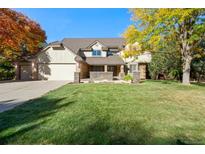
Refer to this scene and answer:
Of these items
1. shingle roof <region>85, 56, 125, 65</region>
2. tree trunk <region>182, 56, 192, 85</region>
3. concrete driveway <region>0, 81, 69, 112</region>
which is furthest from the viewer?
shingle roof <region>85, 56, 125, 65</region>

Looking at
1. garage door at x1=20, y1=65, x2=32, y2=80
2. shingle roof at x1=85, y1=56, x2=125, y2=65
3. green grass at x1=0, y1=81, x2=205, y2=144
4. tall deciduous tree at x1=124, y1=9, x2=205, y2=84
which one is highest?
tall deciduous tree at x1=124, y1=9, x2=205, y2=84

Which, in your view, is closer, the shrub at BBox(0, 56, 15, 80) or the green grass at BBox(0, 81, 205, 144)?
the green grass at BBox(0, 81, 205, 144)

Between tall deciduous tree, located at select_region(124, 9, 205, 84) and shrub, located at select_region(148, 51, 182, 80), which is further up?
tall deciduous tree, located at select_region(124, 9, 205, 84)

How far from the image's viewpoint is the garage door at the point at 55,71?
1125 inches

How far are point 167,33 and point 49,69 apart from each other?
54.1 ft

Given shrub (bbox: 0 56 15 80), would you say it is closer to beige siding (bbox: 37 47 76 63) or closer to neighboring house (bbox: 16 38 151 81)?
neighboring house (bbox: 16 38 151 81)

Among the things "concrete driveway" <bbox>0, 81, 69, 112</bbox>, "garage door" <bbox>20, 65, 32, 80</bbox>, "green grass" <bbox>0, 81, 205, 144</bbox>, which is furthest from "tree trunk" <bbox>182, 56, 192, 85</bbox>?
"garage door" <bbox>20, 65, 32, 80</bbox>

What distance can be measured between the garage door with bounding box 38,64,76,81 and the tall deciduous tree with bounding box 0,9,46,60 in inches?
181

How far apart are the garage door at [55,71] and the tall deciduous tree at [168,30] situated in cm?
1113

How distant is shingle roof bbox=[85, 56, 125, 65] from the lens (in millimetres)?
31566

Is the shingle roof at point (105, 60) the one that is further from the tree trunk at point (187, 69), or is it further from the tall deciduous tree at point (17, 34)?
the tree trunk at point (187, 69)

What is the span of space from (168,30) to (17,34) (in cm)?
1920

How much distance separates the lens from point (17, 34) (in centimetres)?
2753
